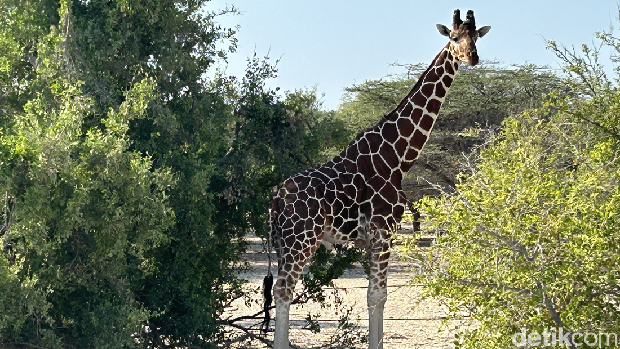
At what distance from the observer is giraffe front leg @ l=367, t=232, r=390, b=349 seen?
8430 millimetres

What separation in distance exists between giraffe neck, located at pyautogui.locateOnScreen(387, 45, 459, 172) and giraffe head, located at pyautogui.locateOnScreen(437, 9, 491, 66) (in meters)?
0.27

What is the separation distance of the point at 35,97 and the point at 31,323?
245 cm

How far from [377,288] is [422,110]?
2200 mm

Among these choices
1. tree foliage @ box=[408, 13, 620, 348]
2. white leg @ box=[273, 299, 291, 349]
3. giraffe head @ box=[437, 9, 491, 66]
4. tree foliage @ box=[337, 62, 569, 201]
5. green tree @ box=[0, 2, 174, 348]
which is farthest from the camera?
tree foliage @ box=[337, 62, 569, 201]

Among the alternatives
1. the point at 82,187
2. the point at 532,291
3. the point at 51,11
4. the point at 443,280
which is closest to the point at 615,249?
the point at 532,291

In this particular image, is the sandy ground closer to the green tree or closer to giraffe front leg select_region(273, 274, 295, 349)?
giraffe front leg select_region(273, 274, 295, 349)

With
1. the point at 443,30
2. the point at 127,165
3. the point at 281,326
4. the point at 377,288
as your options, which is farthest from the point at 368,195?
the point at 127,165

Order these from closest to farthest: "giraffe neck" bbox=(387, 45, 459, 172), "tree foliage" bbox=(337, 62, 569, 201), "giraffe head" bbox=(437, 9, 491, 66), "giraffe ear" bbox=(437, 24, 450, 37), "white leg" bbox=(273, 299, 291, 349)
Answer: "white leg" bbox=(273, 299, 291, 349)
"giraffe head" bbox=(437, 9, 491, 66)
"giraffe ear" bbox=(437, 24, 450, 37)
"giraffe neck" bbox=(387, 45, 459, 172)
"tree foliage" bbox=(337, 62, 569, 201)

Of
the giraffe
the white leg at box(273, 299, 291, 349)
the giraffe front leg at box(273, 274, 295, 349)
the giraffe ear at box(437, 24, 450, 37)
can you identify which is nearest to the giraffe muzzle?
the giraffe
